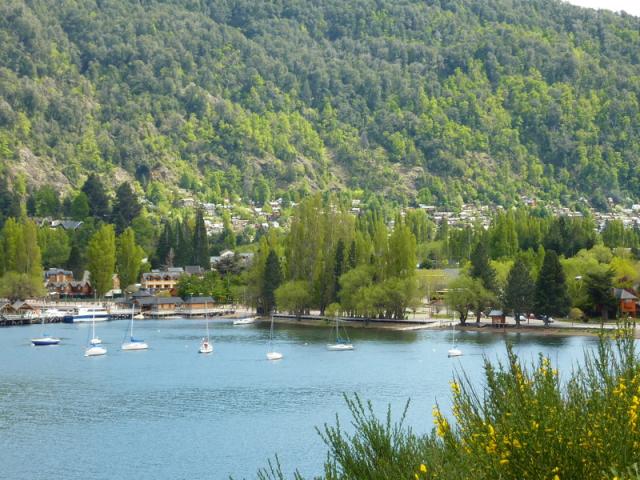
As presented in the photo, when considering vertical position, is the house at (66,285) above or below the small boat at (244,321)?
above

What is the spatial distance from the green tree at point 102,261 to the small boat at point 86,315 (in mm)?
7202

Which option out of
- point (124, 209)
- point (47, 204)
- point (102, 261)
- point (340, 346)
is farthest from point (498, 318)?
point (47, 204)

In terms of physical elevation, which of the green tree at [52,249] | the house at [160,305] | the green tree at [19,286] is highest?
the green tree at [52,249]

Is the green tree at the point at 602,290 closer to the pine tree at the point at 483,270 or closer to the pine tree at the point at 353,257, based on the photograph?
the pine tree at the point at 483,270

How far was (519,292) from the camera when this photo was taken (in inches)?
3698

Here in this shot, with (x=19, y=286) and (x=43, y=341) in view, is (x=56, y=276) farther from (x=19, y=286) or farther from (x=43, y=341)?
(x=43, y=341)

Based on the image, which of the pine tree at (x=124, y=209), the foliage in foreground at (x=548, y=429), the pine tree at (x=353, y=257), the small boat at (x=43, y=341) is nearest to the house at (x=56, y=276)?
the pine tree at (x=124, y=209)

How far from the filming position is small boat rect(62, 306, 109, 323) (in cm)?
11731

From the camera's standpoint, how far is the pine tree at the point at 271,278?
111750 millimetres

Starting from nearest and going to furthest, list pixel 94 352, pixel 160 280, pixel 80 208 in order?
pixel 94 352 < pixel 160 280 < pixel 80 208

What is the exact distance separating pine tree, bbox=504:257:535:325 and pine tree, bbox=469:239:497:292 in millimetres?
3653

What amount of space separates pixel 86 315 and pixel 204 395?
Result: 61539mm

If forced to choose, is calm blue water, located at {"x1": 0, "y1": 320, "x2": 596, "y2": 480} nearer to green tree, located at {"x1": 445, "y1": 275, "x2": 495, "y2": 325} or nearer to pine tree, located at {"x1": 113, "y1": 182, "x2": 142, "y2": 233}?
green tree, located at {"x1": 445, "y1": 275, "x2": 495, "y2": 325}

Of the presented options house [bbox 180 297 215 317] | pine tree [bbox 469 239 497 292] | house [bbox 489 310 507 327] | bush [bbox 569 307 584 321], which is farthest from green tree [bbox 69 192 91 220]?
bush [bbox 569 307 584 321]
